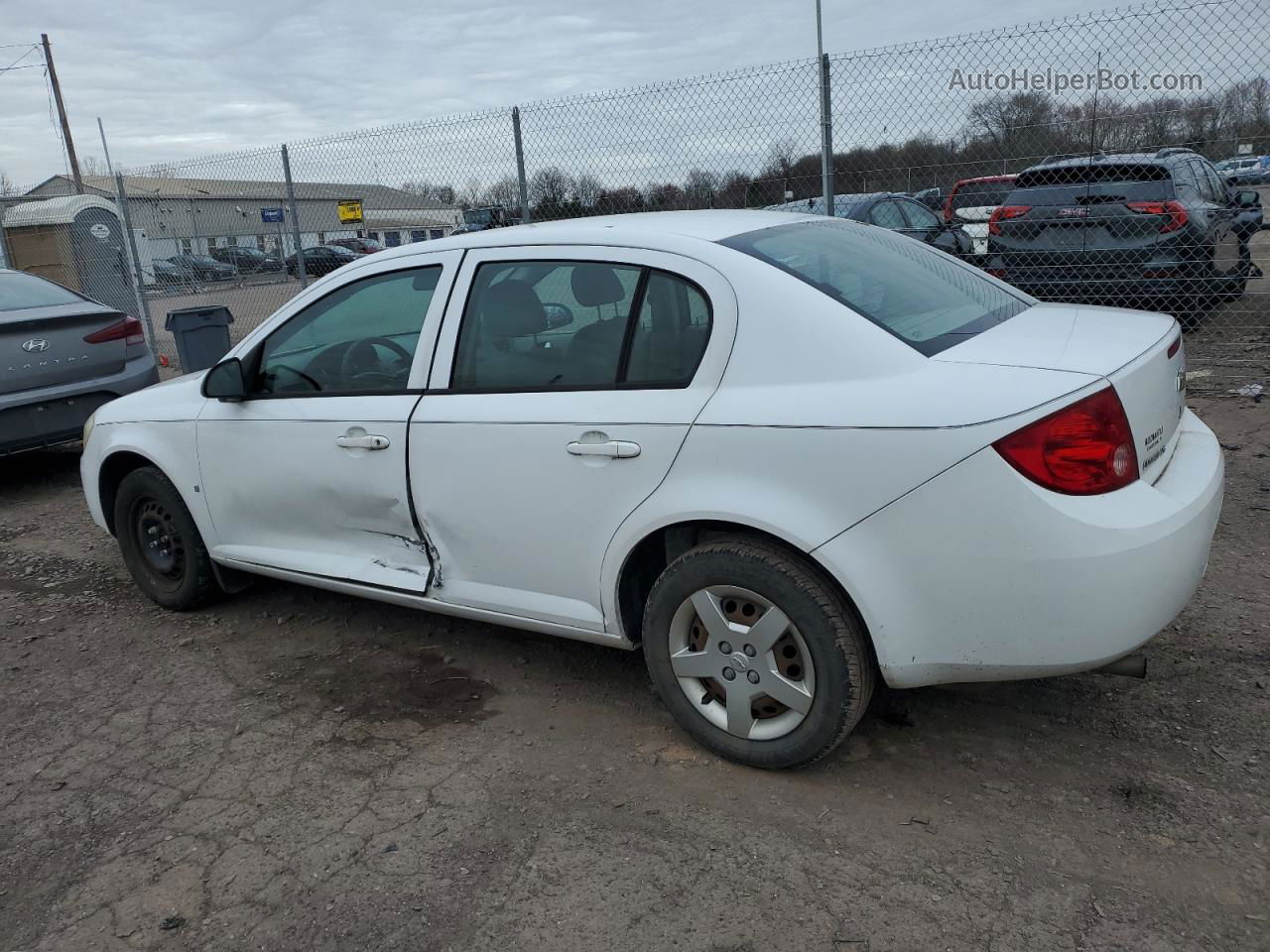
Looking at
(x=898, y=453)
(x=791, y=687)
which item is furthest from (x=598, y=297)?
(x=791, y=687)

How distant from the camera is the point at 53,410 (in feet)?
22.4

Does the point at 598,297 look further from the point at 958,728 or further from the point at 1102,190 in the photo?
the point at 1102,190

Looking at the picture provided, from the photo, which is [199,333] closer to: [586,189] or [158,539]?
[586,189]

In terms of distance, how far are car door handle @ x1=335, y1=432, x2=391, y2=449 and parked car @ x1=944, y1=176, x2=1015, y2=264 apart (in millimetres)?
5579

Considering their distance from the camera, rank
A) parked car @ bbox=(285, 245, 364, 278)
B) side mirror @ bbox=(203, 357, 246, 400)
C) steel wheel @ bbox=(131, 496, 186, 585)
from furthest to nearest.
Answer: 1. parked car @ bbox=(285, 245, 364, 278)
2. steel wheel @ bbox=(131, 496, 186, 585)
3. side mirror @ bbox=(203, 357, 246, 400)

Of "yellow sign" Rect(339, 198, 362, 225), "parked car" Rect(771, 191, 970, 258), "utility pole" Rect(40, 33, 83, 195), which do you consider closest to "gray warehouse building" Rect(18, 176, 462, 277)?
"yellow sign" Rect(339, 198, 362, 225)

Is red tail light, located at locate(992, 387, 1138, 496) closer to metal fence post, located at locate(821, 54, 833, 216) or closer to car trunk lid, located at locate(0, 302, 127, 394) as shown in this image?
metal fence post, located at locate(821, 54, 833, 216)

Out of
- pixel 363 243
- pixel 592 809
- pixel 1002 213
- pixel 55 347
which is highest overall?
pixel 363 243

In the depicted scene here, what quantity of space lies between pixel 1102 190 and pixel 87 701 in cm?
722

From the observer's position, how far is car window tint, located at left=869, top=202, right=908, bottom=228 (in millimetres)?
8305

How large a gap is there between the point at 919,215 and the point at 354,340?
6.23m

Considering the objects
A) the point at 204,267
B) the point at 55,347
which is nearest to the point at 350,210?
the point at 55,347

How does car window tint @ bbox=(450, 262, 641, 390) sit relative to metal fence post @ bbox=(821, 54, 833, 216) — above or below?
below

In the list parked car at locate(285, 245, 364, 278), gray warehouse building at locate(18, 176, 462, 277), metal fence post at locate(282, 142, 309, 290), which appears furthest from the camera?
parked car at locate(285, 245, 364, 278)
